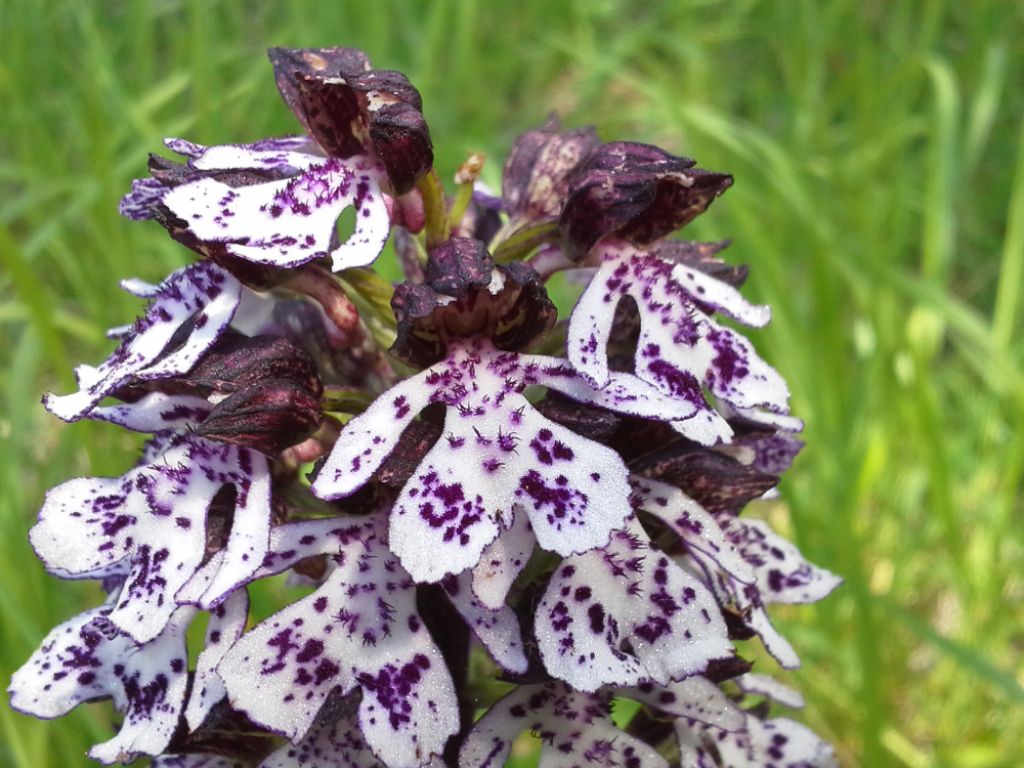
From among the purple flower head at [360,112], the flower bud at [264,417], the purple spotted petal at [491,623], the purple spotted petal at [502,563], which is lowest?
the purple spotted petal at [491,623]

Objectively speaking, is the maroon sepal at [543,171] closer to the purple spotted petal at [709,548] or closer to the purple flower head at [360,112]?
the purple flower head at [360,112]

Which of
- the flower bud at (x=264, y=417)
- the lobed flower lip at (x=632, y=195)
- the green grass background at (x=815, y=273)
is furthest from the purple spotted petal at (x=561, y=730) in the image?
the green grass background at (x=815, y=273)

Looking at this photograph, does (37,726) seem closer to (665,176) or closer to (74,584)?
(74,584)

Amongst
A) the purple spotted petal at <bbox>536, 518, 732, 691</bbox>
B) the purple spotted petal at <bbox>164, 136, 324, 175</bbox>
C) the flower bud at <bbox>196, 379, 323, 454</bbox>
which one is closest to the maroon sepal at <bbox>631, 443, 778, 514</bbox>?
the purple spotted petal at <bbox>536, 518, 732, 691</bbox>

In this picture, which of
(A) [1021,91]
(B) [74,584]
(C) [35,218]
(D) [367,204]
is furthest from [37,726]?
(A) [1021,91]

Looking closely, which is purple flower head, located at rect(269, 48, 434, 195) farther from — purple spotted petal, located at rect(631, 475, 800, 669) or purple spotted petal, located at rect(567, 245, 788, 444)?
purple spotted petal, located at rect(631, 475, 800, 669)

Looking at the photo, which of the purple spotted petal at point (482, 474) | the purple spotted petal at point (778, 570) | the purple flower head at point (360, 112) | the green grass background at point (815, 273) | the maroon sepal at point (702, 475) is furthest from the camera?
the green grass background at point (815, 273)

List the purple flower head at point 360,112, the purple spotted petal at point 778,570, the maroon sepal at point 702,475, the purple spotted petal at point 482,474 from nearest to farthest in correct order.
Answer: the purple spotted petal at point 482,474 → the purple flower head at point 360,112 → the maroon sepal at point 702,475 → the purple spotted petal at point 778,570

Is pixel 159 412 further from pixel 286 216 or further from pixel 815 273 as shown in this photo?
pixel 815 273
